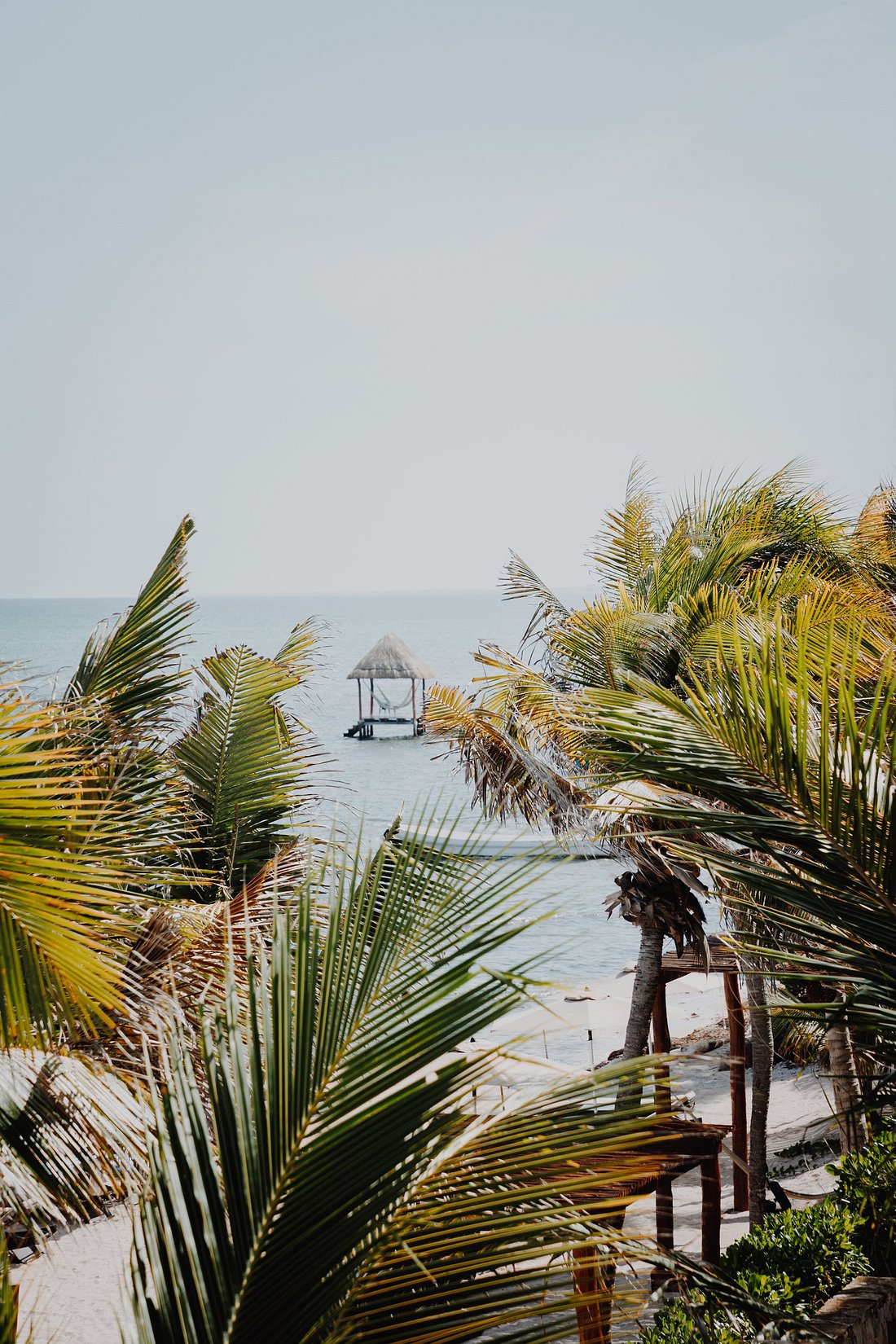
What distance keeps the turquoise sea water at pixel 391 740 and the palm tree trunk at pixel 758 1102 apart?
146cm

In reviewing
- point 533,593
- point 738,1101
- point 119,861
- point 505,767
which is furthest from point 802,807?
point 738,1101

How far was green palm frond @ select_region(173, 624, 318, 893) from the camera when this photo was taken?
209 inches

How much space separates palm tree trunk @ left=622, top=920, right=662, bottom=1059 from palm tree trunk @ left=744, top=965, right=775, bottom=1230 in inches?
30.0

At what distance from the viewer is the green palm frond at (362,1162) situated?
4.83 feet

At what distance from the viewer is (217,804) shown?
5359mm

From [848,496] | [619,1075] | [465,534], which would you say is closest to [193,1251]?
[619,1075]

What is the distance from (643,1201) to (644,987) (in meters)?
A: 3.79

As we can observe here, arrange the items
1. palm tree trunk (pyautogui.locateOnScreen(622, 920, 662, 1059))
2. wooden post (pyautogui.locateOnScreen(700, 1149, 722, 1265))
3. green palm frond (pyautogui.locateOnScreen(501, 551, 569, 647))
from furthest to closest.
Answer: green palm frond (pyautogui.locateOnScreen(501, 551, 569, 647)) < palm tree trunk (pyautogui.locateOnScreen(622, 920, 662, 1059)) < wooden post (pyautogui.locateOnScreen(700, 1149, 722, 1265))

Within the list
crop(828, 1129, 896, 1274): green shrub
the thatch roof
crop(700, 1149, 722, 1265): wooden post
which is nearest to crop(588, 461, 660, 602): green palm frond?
crop(700, 1149, 722, 1265): wooden post

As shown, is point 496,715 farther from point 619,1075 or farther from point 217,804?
point 619,1075

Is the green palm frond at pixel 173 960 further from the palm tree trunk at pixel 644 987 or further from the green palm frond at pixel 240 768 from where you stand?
the palm tree trunk at pixel 644 987

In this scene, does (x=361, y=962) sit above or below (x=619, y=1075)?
above

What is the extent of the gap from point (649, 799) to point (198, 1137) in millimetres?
1554

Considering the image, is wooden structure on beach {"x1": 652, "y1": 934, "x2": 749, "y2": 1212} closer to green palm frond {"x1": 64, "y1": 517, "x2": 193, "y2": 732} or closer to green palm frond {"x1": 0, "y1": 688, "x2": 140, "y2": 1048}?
green palm frond {"x1": 64, "y1": 517, "x2": 193, "y2": 732}
